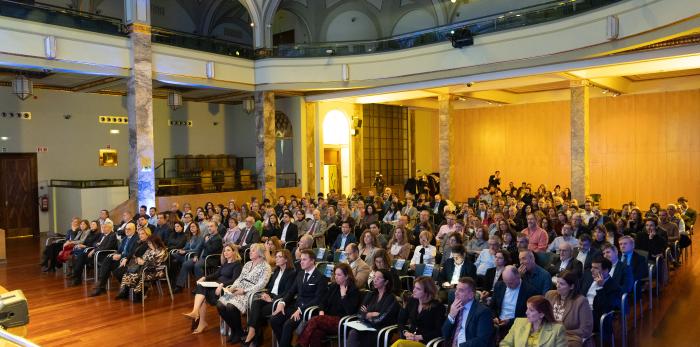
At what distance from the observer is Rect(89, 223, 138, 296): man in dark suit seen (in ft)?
25.7

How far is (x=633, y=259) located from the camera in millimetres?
5988

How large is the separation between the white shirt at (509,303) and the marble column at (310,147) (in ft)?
42.2

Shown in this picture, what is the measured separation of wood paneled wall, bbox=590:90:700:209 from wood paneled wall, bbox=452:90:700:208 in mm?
22

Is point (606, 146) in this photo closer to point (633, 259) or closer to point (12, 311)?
point (633, 259)

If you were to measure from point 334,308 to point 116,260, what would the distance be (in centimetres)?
456

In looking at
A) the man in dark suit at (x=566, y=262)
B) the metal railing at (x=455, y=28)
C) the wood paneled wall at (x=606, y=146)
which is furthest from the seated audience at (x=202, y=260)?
the wood paneled wall at (x=606, y=146)

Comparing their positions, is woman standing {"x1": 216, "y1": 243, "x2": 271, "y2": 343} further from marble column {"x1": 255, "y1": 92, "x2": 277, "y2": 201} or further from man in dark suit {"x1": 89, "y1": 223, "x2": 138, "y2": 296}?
marble column {"x1": 255, "y1": 92, "x2": 277, "y2": 201}

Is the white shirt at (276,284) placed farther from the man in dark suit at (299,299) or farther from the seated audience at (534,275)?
the seated audience at (534,275)

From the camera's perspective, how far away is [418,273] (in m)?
6.15

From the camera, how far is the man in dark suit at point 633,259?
5.93 m

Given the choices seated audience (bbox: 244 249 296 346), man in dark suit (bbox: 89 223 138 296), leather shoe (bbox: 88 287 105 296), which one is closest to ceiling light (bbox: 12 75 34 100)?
man in dark suit (bbox: 89 223 138 296)

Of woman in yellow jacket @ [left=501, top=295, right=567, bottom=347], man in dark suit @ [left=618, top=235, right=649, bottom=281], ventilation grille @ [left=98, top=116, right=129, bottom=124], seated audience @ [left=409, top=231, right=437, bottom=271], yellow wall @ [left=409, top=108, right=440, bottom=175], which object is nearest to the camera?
woman in yellow jacket @ [left=501, top=295, right=567, bottom=347]

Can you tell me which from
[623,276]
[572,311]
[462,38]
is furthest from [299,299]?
[462,38]

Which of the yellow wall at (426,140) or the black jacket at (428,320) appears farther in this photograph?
the yellow wall at (426,140)
